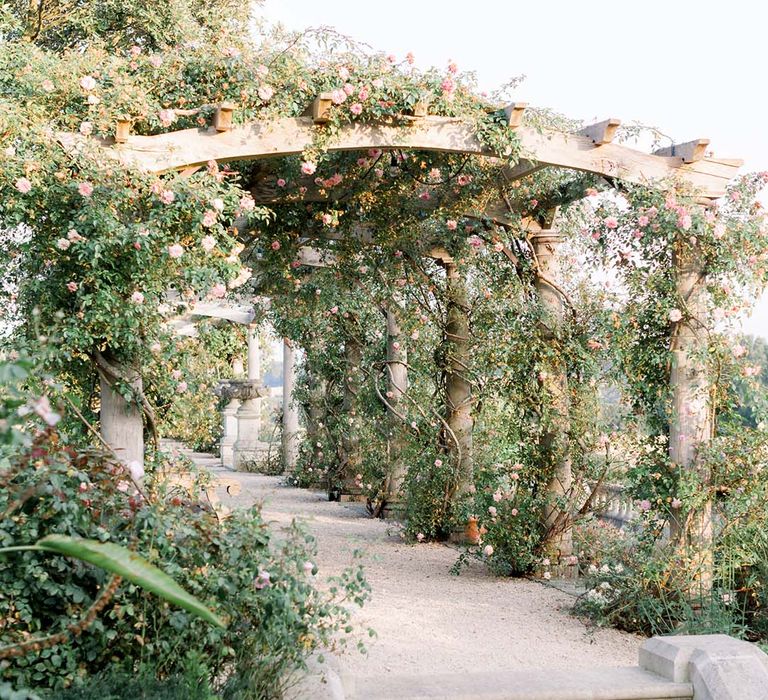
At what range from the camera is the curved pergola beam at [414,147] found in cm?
492

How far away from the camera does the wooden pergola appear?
494cm

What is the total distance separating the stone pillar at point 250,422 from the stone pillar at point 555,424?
971 centimetres

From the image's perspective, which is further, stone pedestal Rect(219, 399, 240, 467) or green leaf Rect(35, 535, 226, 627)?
stone pedestal Rect(219, 399, 240, 467)

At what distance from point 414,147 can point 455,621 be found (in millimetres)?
2934

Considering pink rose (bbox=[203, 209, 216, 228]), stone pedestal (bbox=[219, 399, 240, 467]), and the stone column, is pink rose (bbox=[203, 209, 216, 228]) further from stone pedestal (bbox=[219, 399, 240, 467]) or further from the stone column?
stone pedestal (bbox=[219, 399, 240, 467])

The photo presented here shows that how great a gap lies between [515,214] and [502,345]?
1006mm

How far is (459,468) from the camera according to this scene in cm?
803

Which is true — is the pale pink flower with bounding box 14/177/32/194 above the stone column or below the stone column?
above

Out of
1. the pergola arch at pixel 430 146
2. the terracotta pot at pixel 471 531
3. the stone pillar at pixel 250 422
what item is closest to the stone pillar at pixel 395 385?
the terracotta pot at pixel 471 531

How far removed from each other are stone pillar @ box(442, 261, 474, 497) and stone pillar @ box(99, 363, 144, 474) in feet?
11.6

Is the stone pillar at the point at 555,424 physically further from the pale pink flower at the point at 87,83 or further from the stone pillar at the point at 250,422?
the stone pillar at the point at 250,422

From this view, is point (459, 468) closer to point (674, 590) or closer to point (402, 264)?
point (402, 264)

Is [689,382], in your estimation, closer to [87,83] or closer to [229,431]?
[87,83]

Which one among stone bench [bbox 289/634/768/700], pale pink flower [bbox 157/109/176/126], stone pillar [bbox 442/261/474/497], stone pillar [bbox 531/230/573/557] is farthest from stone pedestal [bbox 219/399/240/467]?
stone bench [bbox 289/634/768/700]
